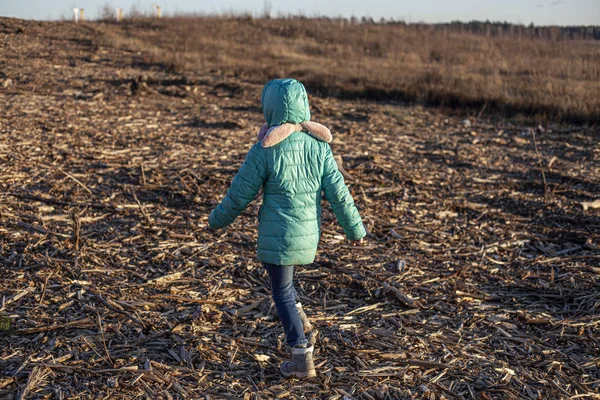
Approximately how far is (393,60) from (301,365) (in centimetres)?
1666

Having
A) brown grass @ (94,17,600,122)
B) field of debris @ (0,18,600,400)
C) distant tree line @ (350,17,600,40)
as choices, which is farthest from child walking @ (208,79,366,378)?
distant tree line @ (350,17,600,40)

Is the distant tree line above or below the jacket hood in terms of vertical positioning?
above

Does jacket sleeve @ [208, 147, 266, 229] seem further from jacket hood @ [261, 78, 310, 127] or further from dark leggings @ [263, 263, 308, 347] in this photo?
dark leggings @ [263, 263, 308, 347]

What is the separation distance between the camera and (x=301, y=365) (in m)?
3.18

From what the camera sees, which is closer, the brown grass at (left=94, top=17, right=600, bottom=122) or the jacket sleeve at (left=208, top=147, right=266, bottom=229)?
the jacket sleeve at (left=208, top=147, right=266, bottom=229)

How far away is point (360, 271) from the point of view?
4.73m

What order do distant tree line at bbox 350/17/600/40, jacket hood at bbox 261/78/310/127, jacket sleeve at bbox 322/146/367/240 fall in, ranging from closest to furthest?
jacket hood at bbox 261/78/310/127 → jacket sleeve at bbox 322/146/367/240 → distant tree line at bbox 350/17/600/40

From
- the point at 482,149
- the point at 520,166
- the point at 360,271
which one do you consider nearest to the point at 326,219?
the point at 360,271

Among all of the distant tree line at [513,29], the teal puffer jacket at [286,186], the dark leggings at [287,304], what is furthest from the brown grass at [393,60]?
the dark leggings at [287,304]

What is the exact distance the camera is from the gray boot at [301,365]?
10.4ft

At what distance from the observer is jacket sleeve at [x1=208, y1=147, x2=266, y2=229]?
123 inches

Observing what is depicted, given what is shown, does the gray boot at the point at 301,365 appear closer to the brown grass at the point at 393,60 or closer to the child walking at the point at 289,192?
the child walking at the point at 289,192

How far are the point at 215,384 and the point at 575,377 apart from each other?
1.97 m

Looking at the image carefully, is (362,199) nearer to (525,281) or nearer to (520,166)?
(525,281)
